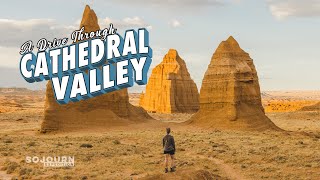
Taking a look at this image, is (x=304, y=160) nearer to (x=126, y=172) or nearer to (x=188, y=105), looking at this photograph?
(x=126, y=172)

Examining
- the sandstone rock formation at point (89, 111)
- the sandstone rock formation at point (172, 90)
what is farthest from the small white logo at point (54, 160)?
the sandstone rock formation at point (172, 90)

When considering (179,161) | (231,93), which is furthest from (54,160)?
(231,93)

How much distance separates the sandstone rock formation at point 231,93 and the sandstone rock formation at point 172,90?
45746 millimetres

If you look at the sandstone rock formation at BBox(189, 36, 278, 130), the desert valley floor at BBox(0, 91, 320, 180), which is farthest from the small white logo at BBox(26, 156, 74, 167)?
the sandstone rock formation at BBox(189, 36, 278, 130)

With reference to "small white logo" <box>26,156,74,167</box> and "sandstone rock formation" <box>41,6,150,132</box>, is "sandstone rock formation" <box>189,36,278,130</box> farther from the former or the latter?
"small white logo" <box>26,156,74,167</box>

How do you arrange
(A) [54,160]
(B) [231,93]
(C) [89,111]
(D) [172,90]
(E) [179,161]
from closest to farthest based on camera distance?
(E) [179,161] < (A) [54,160] < (B) [231,93] < (C) [89,111] < (D) [172,90]

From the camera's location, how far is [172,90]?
99.0 meters

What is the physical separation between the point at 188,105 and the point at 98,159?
2978 inches

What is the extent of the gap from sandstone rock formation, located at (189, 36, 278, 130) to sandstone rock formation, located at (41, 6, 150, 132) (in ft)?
34.7

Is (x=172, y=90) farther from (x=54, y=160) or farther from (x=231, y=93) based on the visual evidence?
(x=54, y=160)

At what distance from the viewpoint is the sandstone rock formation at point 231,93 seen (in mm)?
48500

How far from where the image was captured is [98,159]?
85.1 feet

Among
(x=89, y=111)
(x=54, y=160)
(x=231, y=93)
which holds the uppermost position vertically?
(x=231, y=93)

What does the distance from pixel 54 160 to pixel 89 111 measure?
2613 centimetres
